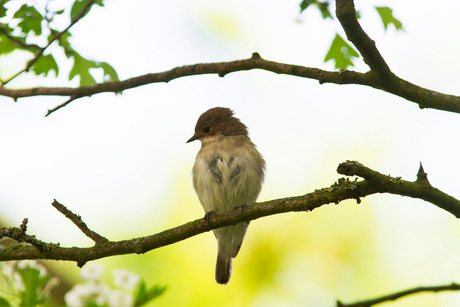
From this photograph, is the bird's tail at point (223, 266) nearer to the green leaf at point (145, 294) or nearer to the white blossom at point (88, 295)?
the white blossom at point (88, 295)

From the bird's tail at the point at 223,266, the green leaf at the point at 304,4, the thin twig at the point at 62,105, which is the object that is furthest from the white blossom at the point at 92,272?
the bird's tail at the point at 223,266

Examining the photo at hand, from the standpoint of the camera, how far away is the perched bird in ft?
22.4

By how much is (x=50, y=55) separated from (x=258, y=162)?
2.69 meters

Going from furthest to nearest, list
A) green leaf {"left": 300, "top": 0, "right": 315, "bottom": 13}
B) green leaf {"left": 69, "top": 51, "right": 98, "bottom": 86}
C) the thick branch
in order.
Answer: green leaf {"left": 69, "top": 51, "right": 98, "bottom": 86}, green leaf {"left": 300, "top": 0, "right": 315, "bottom": 13}, the thick branch

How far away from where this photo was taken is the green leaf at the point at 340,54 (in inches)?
248

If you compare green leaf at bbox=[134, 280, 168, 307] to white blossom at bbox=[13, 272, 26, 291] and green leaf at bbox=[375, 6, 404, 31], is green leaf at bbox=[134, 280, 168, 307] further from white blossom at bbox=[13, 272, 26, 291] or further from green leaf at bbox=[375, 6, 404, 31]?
green leaf at bbox=[375, 6, 404, 31]

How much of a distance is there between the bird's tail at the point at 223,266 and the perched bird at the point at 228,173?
228mm

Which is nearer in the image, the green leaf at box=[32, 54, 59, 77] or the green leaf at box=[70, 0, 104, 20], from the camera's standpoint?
the green leaf at box=[70, 0, 104, 20]

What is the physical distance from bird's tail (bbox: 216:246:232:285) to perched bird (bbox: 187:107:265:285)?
0.23 m

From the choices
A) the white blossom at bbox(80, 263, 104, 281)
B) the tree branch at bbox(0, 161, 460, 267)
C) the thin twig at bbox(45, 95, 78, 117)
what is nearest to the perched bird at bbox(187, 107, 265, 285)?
the tree branch at bbox(0, 161, 460, 267)

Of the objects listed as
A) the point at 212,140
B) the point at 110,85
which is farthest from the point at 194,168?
the point at 110,85

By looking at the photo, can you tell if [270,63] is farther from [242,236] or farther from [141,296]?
[242,236]

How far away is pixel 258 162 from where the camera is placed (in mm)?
7086

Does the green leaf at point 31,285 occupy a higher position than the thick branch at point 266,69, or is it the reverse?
the thick branch at point 266,69
